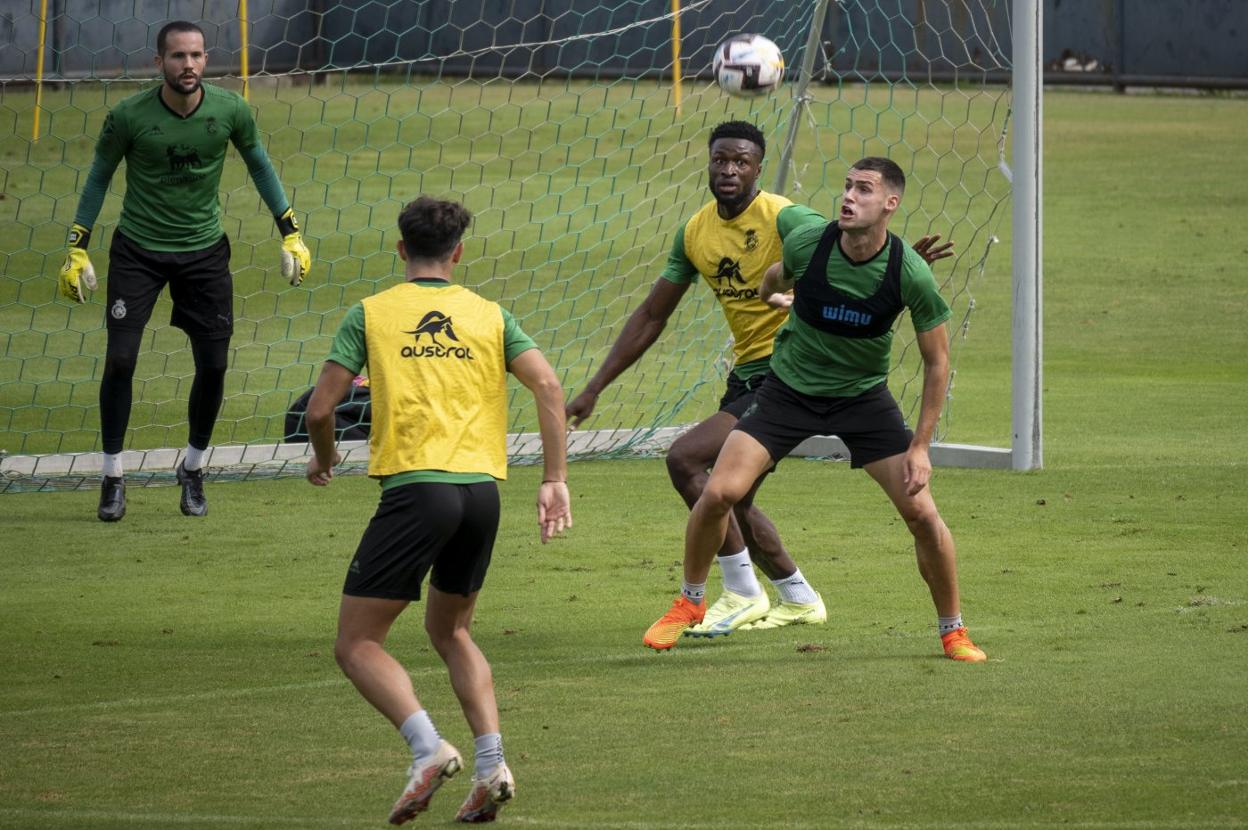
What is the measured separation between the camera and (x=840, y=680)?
7.21m

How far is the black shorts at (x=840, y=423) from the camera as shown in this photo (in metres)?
7.64

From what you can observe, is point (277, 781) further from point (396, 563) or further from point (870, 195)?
point (870, 195)

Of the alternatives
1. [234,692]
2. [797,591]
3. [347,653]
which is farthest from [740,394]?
[347,653]

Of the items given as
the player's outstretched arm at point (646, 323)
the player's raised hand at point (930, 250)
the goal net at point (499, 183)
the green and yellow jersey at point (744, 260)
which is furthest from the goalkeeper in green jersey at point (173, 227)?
the player's raised hand at point (930, 250)

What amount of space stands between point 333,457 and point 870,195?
7.92ft

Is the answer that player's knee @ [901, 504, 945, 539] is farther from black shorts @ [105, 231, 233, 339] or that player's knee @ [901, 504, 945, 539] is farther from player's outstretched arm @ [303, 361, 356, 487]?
black shorts @ [105, 231, 233, 339]

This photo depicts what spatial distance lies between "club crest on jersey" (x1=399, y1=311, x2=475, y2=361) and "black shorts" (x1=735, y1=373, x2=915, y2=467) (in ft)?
7.22

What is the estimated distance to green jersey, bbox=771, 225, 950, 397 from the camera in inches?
295

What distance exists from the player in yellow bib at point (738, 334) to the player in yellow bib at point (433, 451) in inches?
97.1

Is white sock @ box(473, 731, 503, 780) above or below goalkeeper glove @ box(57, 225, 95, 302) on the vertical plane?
below

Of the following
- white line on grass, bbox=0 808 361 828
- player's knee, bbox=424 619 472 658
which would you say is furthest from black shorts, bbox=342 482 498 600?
white line on grass, bbox=0 808 361 828

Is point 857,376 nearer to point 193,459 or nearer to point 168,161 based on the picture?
point 168,161

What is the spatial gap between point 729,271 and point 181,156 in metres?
3.39

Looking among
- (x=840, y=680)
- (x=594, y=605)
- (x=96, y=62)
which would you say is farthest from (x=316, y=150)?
(x=840, y=680)
